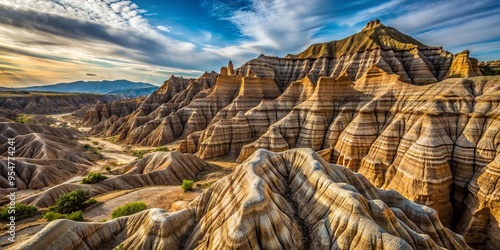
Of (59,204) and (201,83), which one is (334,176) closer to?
(59,204)

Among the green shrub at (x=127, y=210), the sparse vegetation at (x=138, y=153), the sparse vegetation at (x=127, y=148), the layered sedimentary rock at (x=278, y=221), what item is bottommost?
the sparse vegetation at (x=127, y=148)

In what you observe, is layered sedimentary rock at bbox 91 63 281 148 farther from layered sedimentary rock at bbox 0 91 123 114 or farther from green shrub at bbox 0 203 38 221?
layered sedimentary rock at bbox 0 91 123 114

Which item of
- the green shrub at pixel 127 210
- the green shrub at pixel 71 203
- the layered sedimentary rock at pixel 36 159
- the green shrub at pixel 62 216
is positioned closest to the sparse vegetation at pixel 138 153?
the layered sedimentary rock at pixel 36 159

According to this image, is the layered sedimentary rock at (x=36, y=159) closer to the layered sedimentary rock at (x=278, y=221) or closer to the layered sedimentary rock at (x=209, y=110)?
the layered sedimentary rock at (x=209, y=110)

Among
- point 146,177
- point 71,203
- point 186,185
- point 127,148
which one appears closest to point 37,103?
point 127,148

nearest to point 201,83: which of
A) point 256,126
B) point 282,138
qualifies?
point 256,126
